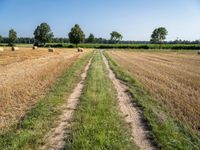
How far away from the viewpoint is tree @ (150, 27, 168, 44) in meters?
131

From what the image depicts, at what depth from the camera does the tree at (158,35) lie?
131 m

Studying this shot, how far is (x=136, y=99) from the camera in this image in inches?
390

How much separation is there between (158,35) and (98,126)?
429 feet

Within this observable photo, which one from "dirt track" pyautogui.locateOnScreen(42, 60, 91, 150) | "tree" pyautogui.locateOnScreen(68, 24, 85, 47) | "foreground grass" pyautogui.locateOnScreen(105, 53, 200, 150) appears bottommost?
"dirt track" pyautogui.locateOnScreen(42, 60, 91, 150)

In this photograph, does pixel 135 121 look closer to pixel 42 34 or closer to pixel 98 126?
pixel 98 126

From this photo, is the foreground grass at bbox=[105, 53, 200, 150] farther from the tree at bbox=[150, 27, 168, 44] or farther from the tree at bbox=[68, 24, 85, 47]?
the tree at bbox=[150, 27, 168, 44]

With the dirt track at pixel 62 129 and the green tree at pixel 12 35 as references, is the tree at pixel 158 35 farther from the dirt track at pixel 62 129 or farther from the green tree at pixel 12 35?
the dirt track at pixel 62 129

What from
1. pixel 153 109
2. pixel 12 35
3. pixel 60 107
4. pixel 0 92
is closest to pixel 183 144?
pixel 153 109

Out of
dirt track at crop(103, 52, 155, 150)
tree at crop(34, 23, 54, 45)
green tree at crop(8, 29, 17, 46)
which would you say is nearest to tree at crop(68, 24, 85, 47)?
tree at crop(34, 23, 54, 45)

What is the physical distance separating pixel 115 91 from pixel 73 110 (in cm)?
365

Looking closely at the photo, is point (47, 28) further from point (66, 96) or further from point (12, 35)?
point (66, 96)

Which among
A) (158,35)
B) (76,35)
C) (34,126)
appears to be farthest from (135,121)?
(158,35)

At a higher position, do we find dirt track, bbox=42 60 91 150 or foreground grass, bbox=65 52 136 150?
foreground grass, bbox=65 52 136 150

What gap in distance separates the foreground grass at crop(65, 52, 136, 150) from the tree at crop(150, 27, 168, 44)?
12680 cm
